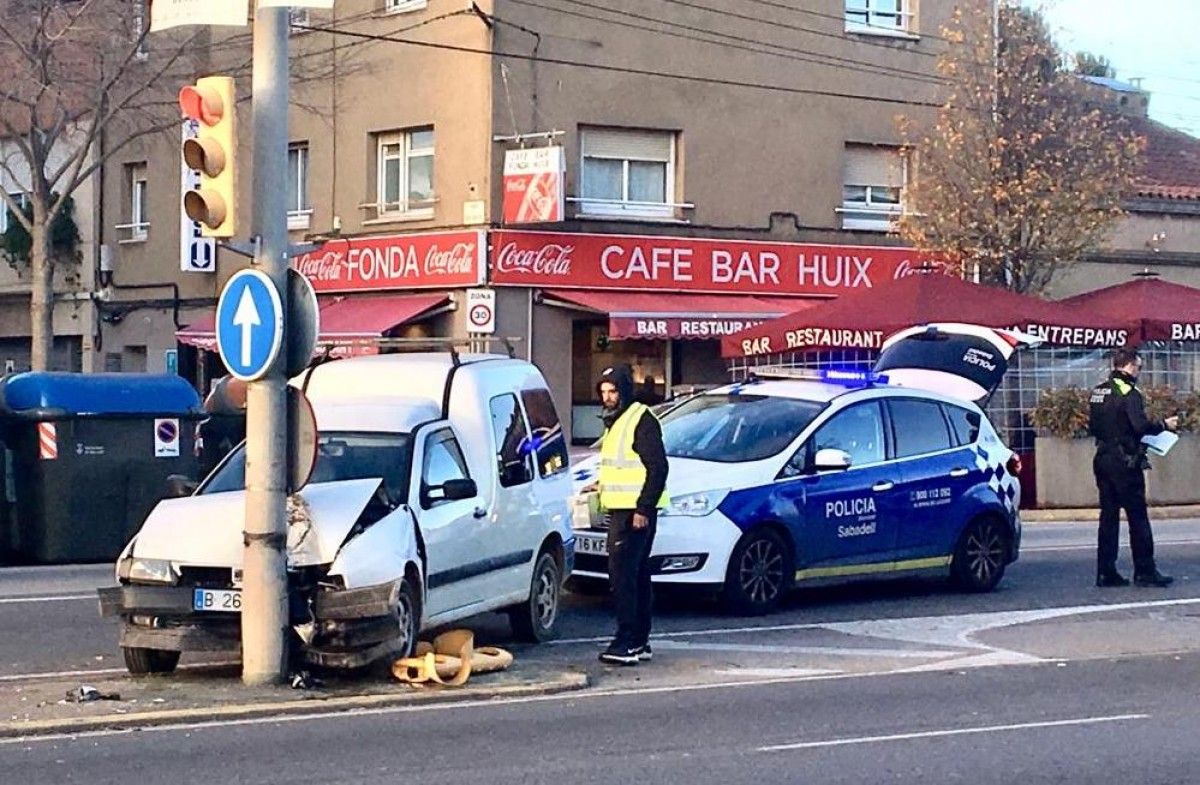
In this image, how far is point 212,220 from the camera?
1041cm

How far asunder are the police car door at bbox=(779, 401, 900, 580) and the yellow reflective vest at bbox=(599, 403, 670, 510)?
2.70 metres

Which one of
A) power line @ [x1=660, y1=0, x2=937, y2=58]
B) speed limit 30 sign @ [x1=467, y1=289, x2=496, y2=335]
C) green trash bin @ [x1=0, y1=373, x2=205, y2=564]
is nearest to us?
green trash bin @ [x1=0, y1=373, x2=205, y2=564]

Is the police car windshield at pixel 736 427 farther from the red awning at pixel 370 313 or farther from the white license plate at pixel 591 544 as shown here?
the red awning at pixel 370 313

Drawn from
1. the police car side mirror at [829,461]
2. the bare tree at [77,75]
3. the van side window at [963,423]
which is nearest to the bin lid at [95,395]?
the police car side mirror at [829,461]

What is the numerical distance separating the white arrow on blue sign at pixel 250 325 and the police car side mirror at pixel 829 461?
17.3 ft

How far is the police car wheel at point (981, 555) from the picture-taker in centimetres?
1585

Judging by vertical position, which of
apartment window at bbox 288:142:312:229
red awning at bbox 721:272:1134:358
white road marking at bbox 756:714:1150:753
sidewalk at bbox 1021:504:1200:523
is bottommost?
sidewalk at bbox 1021:504:1200:523

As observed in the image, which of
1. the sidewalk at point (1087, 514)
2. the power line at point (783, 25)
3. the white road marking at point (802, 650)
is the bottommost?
the sidewalk at point (1087, 514)

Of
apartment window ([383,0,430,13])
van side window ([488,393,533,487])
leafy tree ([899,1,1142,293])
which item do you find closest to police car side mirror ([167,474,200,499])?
van side window ([488,393,533,487])

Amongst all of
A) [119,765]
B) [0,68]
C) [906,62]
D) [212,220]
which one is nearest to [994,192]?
[906,62]

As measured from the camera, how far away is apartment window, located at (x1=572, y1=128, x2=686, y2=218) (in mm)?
29375

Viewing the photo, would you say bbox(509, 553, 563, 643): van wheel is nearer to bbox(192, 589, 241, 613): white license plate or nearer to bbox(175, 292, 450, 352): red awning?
bbox(192, 589, 241, 613): white license plate

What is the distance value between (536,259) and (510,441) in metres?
15.7

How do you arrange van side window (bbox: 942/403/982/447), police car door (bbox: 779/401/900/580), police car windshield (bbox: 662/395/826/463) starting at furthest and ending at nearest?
1. van side window (bbox: 942/403/982/447)
2. police car windshield (bbox: 662/395/826/463)
3. police car door (bbox: 779/401/900/580)
